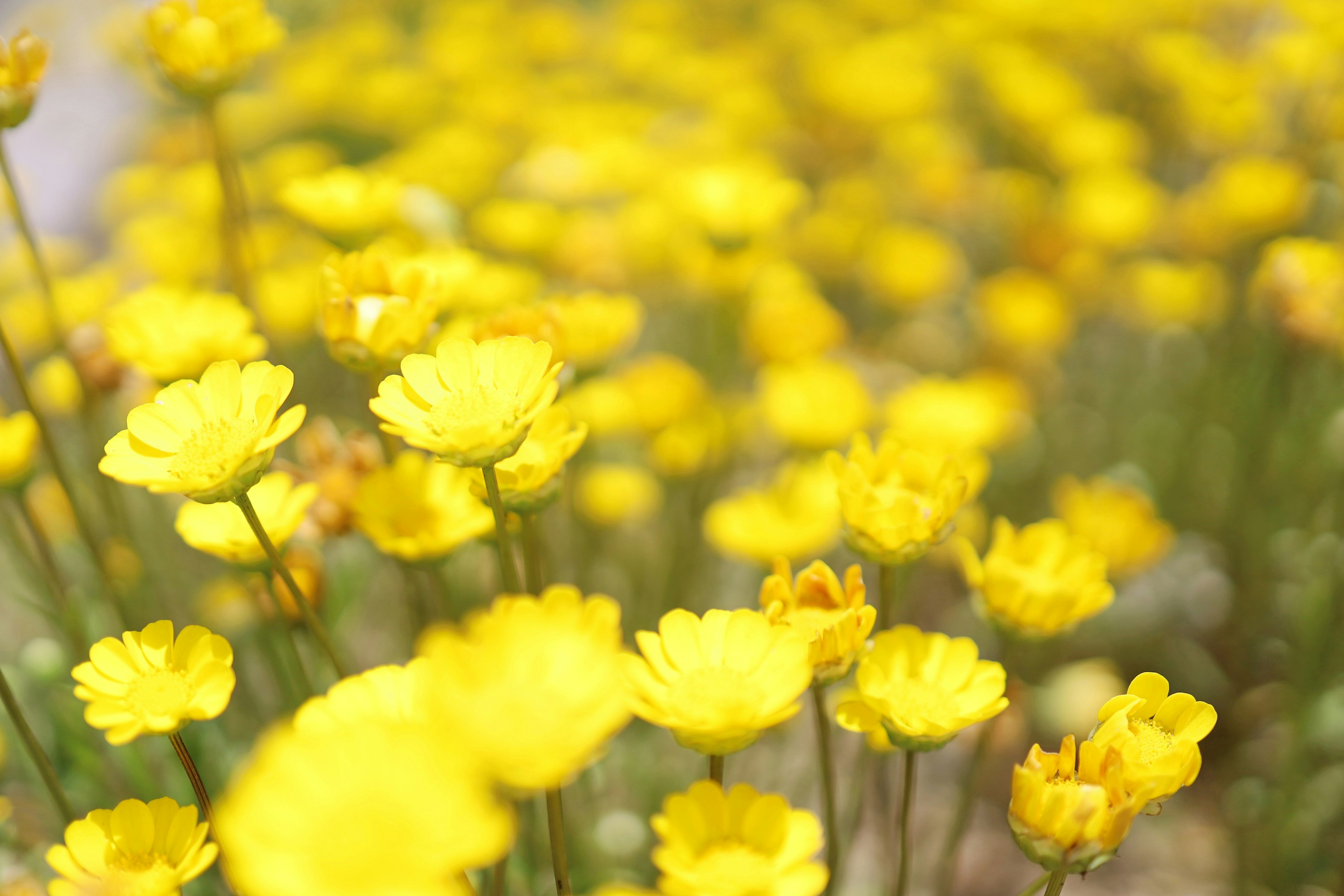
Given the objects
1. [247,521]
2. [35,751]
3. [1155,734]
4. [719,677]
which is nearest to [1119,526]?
[1155,734]

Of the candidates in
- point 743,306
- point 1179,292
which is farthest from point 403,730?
point 1179,292

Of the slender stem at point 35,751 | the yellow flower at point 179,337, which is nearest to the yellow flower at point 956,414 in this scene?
the yellow flower at point 179,337

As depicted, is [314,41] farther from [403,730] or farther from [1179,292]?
[403,730]

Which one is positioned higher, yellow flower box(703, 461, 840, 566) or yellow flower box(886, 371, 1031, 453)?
yellow flower box(703, 461, 840, 566)

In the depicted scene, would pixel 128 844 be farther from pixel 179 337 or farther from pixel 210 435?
pixel 179 337

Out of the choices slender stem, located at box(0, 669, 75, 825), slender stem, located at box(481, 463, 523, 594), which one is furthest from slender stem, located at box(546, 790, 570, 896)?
slender stem, located at box(0, 669, 75, 825)

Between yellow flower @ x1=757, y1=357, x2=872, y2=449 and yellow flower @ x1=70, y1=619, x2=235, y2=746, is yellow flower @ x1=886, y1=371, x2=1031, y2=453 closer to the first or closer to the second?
yellow flower @ x1=757, y1=357, x2=872, y2=449

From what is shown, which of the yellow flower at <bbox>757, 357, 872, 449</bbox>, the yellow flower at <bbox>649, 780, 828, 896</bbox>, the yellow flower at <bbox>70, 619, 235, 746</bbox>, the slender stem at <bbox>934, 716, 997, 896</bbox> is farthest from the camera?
the yellow flower at <bbox>757, 357, 872, 449</bbox>
